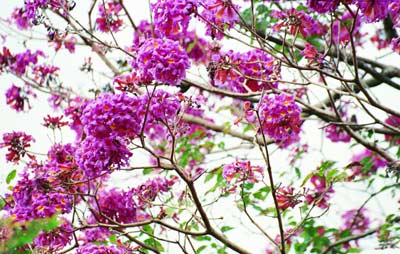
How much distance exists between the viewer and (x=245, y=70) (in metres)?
2.31

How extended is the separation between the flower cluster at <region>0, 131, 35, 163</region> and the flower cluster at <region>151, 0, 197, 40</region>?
96 cm

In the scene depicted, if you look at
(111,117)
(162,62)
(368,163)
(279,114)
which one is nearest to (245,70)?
(279,114)

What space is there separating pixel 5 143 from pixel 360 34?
322 centimetres

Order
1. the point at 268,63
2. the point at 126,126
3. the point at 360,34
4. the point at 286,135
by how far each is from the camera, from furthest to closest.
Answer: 1. the point at 360,34
2. the point at 268,63
3. the point at 286,135
4. the point at 126,126

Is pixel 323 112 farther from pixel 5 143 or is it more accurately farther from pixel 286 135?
pixel 5 143

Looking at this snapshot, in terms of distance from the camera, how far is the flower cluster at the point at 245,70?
1.99 metres

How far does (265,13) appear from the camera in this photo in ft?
10.1

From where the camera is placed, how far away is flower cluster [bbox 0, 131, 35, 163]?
2211 millimetres

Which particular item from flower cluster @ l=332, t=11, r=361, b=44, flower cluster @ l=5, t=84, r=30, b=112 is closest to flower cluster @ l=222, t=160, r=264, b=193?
flower cluster @ l=332, t=11, r=361, b=44

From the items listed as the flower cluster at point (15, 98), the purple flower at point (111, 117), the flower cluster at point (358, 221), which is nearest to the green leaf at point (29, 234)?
the purple flower at point (111, 117)

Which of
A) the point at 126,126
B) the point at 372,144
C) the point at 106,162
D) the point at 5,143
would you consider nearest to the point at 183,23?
the point at 126,126

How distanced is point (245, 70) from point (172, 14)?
0.74m

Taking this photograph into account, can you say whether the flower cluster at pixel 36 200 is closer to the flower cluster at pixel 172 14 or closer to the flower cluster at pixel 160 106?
the flower cluster at pixel 160 106

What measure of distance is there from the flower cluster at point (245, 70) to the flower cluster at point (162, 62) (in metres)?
0.37
